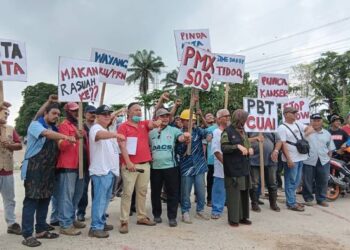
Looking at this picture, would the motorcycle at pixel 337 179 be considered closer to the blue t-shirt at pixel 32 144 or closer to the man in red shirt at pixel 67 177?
the man in red shirt at pixel 67 177

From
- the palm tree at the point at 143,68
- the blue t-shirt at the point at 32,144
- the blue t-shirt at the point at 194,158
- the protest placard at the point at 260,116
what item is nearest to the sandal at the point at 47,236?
the blue t-shirt at the point at 32,144

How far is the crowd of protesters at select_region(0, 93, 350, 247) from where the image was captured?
5648 mm

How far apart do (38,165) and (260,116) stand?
4180mm

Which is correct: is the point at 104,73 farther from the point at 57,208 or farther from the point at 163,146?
the point at 57,208

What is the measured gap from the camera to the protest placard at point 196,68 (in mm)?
6852

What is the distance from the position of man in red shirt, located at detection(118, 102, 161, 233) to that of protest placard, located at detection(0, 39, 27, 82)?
1657mm

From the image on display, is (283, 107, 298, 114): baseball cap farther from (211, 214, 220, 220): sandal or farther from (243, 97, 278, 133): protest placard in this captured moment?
(211, 214, 220, 220): sandal

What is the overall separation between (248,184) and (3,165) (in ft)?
12.3

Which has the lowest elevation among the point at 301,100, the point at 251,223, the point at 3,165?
the point at 251,223

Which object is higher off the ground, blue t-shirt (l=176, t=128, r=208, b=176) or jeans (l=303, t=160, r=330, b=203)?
blue t-shirt (l=176, t=128, r=208, b=176)

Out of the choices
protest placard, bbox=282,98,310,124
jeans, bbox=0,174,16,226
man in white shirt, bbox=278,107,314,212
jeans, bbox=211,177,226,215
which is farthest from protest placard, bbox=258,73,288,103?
jeans, bbox=0,174,16,226

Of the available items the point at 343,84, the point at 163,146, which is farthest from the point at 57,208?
the point at 343,84

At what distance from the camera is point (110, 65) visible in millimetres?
7906

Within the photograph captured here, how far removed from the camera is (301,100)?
9.12 meters
